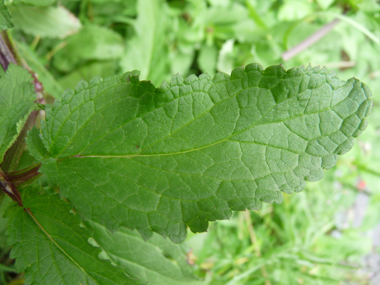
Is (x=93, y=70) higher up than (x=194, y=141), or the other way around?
(x=93, y=70)

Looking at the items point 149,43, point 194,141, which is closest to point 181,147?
point 194,141

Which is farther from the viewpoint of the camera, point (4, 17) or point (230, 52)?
point (230, 52)

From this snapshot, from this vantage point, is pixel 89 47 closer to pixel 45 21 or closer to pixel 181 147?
pixel 45 21

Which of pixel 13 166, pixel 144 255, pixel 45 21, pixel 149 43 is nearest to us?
pixel 13 166

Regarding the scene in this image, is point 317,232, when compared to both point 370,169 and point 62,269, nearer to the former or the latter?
point 370,169

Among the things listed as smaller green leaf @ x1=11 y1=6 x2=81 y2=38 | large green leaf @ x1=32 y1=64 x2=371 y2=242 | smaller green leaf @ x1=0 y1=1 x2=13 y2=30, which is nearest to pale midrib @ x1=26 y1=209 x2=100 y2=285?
large green leaf @ x1=32 y1=64 x2=371 y2=242
